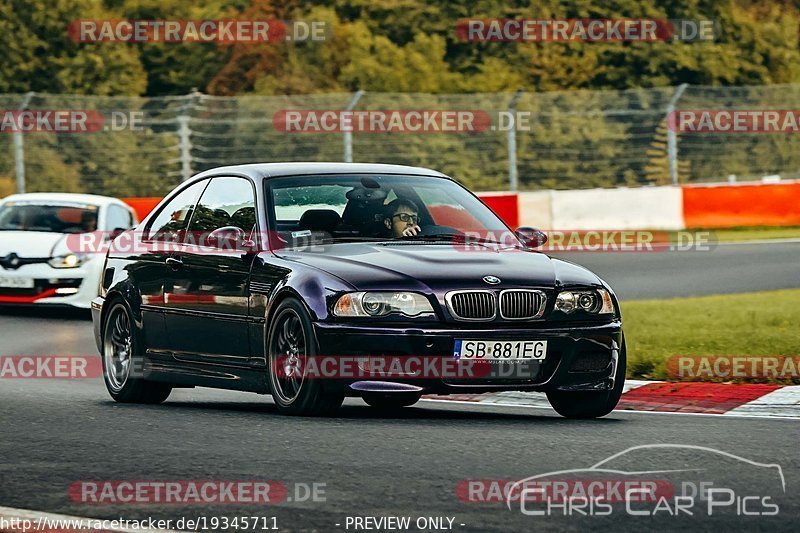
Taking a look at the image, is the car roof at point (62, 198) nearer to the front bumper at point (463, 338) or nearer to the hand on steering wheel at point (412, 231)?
the hand on steering wheel at point (412, 231)

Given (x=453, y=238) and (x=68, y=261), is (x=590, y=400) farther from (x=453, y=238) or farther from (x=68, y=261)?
(x=68, y=261)

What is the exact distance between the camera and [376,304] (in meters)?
9.05

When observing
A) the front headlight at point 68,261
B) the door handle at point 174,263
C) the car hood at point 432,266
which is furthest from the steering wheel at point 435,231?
the front headlight at point 68,261

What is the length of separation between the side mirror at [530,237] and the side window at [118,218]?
32.7ft

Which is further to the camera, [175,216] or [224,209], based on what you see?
[175,216]

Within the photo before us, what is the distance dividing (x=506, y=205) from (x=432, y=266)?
20.1m

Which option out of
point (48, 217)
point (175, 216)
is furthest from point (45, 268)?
point (175, 216)

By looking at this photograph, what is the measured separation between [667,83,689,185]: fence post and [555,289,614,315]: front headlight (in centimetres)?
2169

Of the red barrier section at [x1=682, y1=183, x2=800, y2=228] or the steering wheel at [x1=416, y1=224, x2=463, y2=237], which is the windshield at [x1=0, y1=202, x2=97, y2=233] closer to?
the steering wheel at [x1=416, y1=224, x2=463, y2=237]

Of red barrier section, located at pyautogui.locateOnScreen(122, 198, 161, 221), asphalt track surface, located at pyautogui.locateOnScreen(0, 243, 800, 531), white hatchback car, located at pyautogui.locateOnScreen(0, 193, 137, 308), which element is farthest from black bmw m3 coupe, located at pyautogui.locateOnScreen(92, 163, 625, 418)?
red barrier section, located at pyautogui.locateOnScreen(122, 198, 161, 221)

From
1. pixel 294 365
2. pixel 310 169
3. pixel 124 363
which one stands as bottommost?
pixel 124 363

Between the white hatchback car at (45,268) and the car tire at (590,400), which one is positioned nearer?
the car tire at (590,400)

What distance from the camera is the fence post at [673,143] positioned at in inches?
1210

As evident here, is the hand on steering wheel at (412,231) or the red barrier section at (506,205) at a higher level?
the red barrier section at (506,205)
